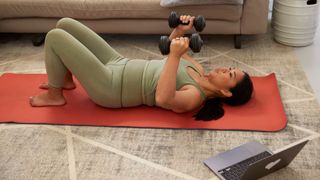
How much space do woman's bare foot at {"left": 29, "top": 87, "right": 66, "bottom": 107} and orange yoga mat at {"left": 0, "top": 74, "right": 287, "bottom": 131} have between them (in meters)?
0.02

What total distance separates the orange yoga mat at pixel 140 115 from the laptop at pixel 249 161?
0.63 feet

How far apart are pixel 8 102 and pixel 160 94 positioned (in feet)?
3.16

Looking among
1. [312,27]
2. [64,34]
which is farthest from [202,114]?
[312,27]

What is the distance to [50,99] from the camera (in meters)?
2.28

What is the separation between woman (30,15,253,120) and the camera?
2104 mm

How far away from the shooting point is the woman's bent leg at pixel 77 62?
6.91ft

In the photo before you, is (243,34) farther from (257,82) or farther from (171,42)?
→ (171,42)

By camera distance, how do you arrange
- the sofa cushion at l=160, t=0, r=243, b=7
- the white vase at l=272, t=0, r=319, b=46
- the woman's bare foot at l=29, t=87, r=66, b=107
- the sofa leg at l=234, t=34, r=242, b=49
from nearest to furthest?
the woman's bare foot at l=29, t=87, r=66, b=107 → the sofa cushion at l=160, t=0, r=243, b=7 → the white vase at l=272, t=0, r=319, b=46 → the sofa leg at l=234, t=34, r=242, b=49

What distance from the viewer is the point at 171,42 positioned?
1977mm

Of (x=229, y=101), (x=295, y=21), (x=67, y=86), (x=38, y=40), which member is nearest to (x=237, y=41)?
(x=295, y=21)

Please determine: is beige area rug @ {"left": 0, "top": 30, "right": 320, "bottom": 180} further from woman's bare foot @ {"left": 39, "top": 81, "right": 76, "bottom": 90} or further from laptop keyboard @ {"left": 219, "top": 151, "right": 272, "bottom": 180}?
woman's bare foot @ {"left": 39, "top": 81, "right": 76, "bottom": 90}

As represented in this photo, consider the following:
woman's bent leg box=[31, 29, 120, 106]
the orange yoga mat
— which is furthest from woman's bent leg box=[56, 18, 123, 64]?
the orange yoga mat

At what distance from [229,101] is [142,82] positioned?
0.49 metres

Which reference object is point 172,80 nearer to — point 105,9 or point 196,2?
point 196,2
